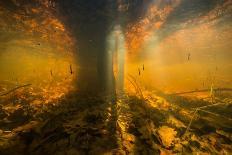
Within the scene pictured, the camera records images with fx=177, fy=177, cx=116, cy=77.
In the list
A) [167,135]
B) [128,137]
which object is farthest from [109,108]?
[167,135]

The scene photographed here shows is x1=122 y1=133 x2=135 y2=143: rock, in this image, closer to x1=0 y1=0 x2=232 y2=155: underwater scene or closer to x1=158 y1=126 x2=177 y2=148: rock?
x1=0 y1=0 x2=232 y2=155: underwater scene

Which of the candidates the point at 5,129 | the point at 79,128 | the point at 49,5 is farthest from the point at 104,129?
the point at 49,5

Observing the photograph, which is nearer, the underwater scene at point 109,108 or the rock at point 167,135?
the underwater scene at point 109,108

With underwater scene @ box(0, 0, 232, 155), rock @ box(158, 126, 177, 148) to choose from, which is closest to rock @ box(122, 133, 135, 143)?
underwater scene @ box(0, 0, 232, 155)

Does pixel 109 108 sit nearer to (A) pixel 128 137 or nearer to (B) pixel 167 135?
(A) pixel 128 137

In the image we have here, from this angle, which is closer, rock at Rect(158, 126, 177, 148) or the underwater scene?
the underwater scene

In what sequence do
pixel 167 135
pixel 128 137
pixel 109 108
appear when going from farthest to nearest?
Result: pixel 109 108
pixel 167 135
pixel 128 137

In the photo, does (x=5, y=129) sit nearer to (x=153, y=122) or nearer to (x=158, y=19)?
(x=153, y=122)

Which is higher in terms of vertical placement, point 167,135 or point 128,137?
point 128,137

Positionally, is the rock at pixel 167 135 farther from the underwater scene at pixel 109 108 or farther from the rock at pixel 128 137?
the rock at pixel 128 137

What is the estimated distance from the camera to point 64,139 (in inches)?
196


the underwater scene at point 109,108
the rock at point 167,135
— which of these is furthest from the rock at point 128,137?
the rock at point 167,135

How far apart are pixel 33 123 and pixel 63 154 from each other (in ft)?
8.85

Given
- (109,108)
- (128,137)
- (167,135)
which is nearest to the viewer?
(128,137)
